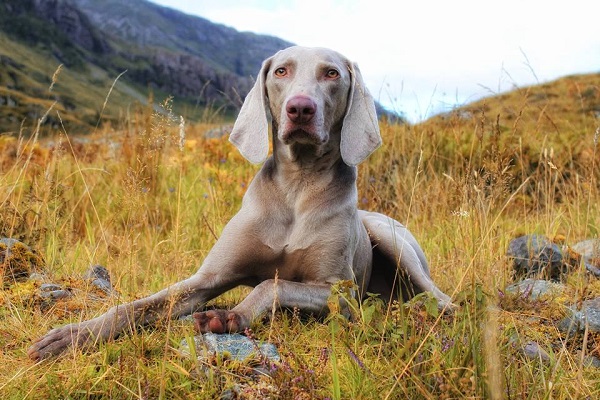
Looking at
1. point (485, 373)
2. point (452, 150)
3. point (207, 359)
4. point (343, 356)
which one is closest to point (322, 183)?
point (343, 356)

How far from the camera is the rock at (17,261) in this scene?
3410 millimetres

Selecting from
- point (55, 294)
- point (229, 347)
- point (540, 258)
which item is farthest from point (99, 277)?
point (540, 258)

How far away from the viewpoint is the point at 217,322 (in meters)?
2.51

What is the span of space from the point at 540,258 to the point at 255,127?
2.29 meters

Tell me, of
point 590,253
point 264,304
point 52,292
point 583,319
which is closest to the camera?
point 264,304

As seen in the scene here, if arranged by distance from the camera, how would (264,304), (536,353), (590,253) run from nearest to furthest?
1. (536,353)
2. (264,304)
3. (590,253)

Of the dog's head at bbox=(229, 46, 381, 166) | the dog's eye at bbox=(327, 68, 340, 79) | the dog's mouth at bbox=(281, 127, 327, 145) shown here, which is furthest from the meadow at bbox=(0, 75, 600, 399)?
the dog's eye at bbox=(327, 68, 340, 79)

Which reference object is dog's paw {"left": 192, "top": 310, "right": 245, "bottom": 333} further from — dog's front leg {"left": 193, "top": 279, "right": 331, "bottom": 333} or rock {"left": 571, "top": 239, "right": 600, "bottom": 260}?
rock {"left": 571, "top": 239, "right": 600, "bottom": 260}

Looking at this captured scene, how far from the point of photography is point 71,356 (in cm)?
237

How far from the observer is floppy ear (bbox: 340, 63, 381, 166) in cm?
320

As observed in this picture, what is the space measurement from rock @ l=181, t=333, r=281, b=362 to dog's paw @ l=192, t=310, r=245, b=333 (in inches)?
1.4

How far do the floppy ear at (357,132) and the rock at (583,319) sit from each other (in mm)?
1271

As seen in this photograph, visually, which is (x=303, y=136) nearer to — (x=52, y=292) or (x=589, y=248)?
(x=52, y=292)

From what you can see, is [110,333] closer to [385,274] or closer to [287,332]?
[287,332]
